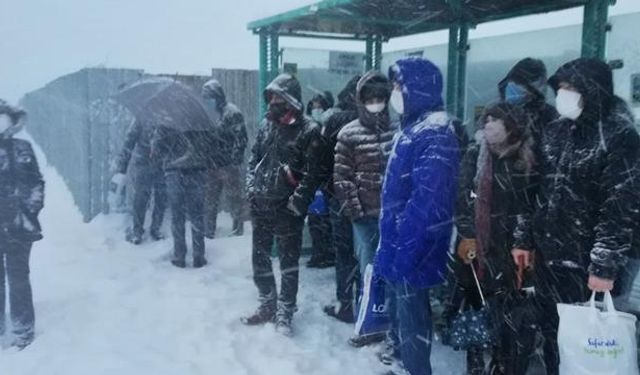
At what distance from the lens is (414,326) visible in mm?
3729

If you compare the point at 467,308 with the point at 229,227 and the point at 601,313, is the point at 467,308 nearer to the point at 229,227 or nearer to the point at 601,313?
the point at 601,313

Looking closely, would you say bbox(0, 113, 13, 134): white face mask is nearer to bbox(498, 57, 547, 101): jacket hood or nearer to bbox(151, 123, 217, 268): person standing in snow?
bbox(151, 123, 217, 268): person standing in snow

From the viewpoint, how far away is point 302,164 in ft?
16.4

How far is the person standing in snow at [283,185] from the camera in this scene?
4.91 metres

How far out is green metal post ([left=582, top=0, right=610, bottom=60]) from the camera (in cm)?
452

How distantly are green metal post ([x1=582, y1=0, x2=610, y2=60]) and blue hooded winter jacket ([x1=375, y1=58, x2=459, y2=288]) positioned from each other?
152cm

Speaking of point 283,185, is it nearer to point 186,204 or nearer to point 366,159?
point 366,159

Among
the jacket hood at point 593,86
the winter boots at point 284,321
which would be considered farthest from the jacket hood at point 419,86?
the winter boots at point 284,321

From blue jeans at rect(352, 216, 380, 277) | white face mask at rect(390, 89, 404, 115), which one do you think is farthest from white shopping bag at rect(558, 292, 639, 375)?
blue jeans at rect(352, 216, 380, 277)

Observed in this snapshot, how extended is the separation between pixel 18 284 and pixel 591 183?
4306mm

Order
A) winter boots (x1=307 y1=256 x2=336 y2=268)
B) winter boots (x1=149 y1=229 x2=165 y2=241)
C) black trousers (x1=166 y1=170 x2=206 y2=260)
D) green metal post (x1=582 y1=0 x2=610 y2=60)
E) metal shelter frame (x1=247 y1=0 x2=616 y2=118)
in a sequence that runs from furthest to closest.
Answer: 1. winter boots (x1=149 y1=229 x2=165 y2=241)
2. winter boots (x1=307 y1=256 x2=336 y2=268)
3. black trousers (x1=166 y1=170 x2=206 y2=260)
4. metal shelter frame (x1=247 y1=0 x2=616 y2=118)
5. green metal post (x1=582 y1=0 x2=610 y2=60)

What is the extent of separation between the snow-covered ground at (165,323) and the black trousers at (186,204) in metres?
0.31

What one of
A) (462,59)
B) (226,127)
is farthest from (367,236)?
(226,127)

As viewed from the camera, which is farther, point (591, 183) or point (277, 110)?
point (277, 110)
